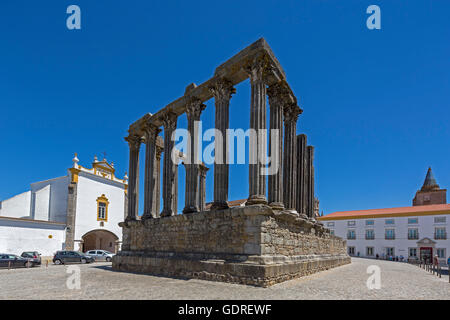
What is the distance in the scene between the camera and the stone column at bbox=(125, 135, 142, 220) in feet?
62.3

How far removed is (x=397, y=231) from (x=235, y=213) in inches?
1667

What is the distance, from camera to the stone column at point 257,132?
11461 mm

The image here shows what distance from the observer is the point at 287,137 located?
16.0m

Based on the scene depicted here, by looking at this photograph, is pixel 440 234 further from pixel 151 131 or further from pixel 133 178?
pixel 151 131

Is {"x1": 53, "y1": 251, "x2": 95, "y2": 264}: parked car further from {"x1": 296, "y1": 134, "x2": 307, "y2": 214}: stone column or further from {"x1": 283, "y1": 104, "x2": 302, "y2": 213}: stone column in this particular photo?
{"x1": 283, "y1": 104, "x2": 302, "y2": 213}: stone column

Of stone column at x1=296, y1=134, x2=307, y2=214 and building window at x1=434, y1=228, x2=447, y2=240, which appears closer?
stone column at x1=296, y1=134, x2=307, y2=214

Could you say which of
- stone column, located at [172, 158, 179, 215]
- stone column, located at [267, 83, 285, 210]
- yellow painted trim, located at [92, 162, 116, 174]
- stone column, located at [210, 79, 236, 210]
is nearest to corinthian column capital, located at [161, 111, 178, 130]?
stone column, located at [172, 158, 179, 215]

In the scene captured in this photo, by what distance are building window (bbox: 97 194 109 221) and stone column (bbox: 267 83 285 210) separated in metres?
26.6

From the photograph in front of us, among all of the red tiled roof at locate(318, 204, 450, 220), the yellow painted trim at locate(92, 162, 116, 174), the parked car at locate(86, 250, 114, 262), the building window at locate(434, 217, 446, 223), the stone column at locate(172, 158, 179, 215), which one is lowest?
the parked car at locate(86, 250, 114, 262)

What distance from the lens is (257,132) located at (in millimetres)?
11750

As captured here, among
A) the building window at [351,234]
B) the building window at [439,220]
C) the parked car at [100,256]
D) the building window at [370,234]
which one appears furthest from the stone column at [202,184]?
the building window at [439,220]

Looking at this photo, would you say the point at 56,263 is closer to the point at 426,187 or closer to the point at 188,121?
the point at 188,121

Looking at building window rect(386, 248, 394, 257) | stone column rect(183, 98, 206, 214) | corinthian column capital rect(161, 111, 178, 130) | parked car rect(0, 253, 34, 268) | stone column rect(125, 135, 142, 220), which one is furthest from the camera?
building window rect(386, 248, 394, 257)

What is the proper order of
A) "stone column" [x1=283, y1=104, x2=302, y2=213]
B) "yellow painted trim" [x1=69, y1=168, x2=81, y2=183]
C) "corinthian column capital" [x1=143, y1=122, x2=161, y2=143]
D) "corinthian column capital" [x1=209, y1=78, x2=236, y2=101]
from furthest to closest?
"yellow painted trim" [x1=69, y1=168, x2=81, y2=183] → "corinthian column capital" [x1=143, y1=122, x2=161, y2=143] → "stone column" [x1=283, y1=104, x2=302, y2=213] → "corinthian column capital" [x1=209, y1=78, x2=236, y2=101]
